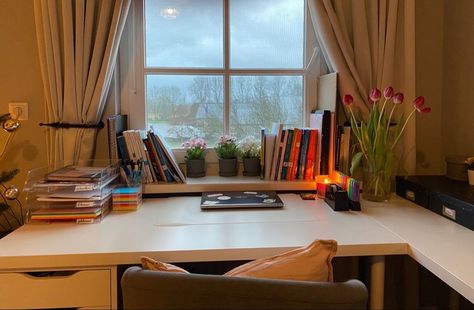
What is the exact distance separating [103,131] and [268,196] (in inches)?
33.1

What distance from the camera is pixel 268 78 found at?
6.57 feet

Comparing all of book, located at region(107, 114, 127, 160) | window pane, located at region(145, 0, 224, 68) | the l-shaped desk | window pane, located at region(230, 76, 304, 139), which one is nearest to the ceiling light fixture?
window pane, located at region(145, 0, 224, 68)

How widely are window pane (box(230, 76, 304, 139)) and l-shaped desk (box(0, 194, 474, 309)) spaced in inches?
26.7

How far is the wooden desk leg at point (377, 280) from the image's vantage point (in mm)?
1269

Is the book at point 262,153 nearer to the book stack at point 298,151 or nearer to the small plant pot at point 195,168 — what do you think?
the book stack at point 298,151

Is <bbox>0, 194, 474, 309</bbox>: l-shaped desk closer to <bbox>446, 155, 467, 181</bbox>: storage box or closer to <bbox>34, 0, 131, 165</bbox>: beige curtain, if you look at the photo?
<bbox>446, 155, 467, 181</bbox>: storage box

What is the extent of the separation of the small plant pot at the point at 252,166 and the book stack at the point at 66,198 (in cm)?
70

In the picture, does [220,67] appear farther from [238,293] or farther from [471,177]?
[238,293]

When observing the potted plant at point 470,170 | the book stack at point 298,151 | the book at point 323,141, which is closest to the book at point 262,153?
the book stack at point 298,151

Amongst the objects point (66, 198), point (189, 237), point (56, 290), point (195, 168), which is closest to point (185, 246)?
point (189, 237)

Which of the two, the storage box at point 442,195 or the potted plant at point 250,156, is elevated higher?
the potted plant at point 250,156

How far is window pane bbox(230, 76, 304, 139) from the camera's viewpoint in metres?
2.00

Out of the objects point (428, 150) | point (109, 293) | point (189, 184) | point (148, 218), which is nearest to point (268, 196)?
point (189, 184)

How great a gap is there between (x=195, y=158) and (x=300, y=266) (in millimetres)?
1123
